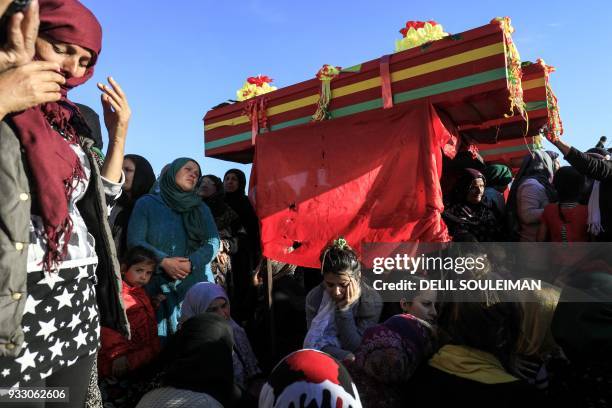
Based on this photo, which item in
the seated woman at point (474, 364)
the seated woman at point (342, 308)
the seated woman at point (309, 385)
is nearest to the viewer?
the seated woman at point (309, 385)

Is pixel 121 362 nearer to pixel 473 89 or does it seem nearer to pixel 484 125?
pixel 473 89

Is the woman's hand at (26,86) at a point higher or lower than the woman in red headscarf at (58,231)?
higher

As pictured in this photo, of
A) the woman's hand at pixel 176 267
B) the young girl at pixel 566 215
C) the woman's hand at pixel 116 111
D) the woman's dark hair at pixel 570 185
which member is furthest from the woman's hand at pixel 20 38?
the woman's dark hair at pixel 570 185

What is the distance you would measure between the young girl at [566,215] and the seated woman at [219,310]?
2.19m

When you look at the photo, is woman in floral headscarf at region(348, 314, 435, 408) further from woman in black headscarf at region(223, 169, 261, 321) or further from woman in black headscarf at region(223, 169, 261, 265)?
woman in black headscarf at region(223, 169, 261, 265)

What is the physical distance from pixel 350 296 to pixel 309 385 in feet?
5.32

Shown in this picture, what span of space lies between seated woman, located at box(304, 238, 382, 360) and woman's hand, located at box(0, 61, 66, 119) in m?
2.04

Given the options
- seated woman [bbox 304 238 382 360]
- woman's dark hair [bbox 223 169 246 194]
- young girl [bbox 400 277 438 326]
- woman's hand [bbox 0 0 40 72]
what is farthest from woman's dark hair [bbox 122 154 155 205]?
woman's hand [bbox 0 0 40 72]

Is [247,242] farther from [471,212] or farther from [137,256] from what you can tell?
[471,212]

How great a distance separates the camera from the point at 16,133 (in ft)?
3.70

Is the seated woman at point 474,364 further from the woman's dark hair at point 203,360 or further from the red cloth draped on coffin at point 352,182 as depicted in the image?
the red cloth draped on coffin at point 352,182

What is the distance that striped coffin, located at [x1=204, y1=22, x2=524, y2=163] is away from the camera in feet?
9.78

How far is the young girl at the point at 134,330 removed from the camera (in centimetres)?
242

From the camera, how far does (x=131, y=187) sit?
144 inches
